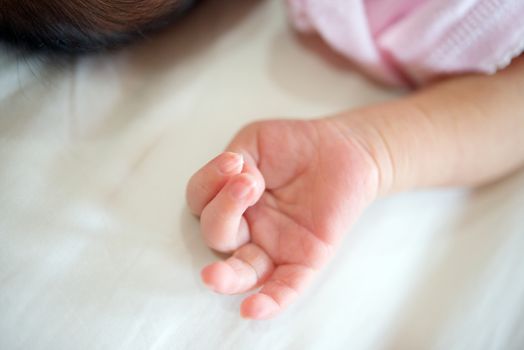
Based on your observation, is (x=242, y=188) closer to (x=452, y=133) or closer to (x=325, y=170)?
(x=325, y=170)

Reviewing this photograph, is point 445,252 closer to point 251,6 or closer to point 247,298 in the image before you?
point 247,298

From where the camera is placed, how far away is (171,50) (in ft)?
1.92

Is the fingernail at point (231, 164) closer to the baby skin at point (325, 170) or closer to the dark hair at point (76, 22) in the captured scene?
the baby skin at point (325, 170)

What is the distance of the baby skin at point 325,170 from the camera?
410mm

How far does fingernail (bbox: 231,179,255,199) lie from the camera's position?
384mm

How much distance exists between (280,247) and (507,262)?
9.4 inches

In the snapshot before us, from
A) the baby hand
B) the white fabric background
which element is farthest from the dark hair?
the baby hand

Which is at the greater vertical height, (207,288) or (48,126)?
(48,126)

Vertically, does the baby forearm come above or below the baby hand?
below

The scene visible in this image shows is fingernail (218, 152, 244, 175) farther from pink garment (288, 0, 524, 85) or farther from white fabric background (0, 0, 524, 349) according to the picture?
pink garment (288, 0, 524, 85)

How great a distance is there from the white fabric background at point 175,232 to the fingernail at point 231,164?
92mm

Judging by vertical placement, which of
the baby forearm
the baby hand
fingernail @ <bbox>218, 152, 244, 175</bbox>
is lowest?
the baby forearm

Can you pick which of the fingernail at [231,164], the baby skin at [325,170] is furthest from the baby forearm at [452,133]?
the fingernail at [231,164]

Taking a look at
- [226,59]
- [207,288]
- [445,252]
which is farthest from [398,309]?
[226,59]
